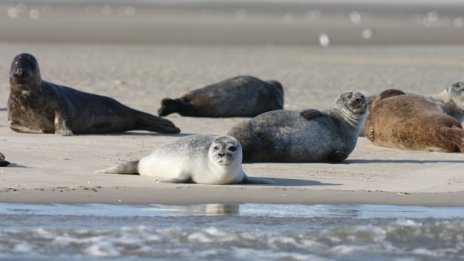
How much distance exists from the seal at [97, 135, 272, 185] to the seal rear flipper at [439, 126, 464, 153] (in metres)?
2.60

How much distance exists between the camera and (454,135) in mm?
11188

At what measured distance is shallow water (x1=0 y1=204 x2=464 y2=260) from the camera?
6.82 metres

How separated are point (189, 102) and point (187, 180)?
17.9ft

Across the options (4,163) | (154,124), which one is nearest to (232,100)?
(154,124)

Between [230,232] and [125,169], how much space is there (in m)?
2.23

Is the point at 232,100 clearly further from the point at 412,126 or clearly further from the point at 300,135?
the point at 300,135

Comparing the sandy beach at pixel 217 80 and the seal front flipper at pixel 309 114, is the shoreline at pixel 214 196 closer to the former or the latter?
the sandy beach at pixel 217 80

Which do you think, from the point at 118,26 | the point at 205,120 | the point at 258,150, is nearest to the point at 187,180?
the point at 258,150

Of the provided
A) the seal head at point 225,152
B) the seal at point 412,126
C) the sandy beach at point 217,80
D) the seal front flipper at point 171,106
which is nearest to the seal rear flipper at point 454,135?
the seal at point 412,126

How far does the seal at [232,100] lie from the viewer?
47.4 ft

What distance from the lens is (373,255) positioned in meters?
6.89

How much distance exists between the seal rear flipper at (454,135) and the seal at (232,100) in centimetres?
375

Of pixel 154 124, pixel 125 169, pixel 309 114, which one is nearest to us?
pixel 125 169

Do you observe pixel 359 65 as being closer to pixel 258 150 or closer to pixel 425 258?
pixel 258 150
